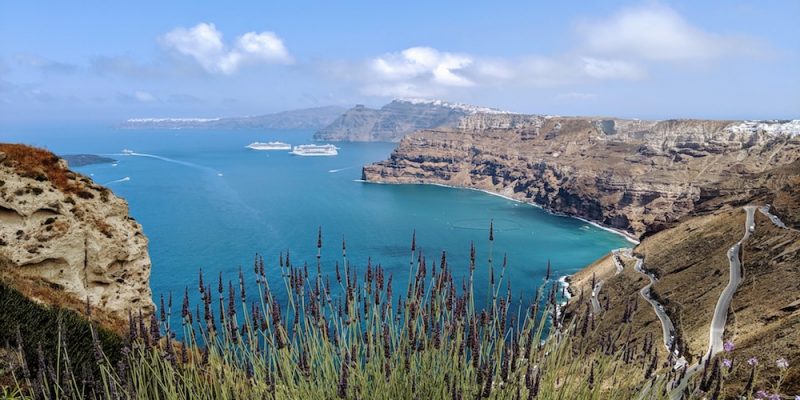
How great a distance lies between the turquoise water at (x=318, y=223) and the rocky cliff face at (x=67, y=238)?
15.6m

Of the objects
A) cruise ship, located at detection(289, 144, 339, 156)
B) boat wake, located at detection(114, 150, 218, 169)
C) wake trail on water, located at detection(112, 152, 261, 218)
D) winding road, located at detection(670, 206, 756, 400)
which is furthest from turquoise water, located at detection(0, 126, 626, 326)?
cruise ship, located at detection(289, 144, 339, 156)

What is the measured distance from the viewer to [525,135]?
452ft

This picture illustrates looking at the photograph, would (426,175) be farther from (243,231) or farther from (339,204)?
(243,231)

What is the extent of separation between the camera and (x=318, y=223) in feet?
229

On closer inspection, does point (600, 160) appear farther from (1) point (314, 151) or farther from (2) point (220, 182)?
(1) point (314, 151)

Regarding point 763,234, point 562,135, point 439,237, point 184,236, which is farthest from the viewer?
point 562,135

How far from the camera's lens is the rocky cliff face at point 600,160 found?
8062 cm

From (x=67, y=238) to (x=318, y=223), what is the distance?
56.6 metres

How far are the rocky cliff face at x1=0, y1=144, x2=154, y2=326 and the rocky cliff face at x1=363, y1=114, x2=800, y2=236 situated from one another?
5456 cm

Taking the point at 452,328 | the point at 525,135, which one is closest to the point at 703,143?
the point at 525,135

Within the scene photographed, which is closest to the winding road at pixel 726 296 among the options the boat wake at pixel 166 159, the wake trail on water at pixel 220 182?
the wake trail on water at pixel 220 182

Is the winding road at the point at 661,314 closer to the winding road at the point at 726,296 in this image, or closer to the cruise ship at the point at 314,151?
the winding road at the point at 726,296

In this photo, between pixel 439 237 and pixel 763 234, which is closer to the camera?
pixel 763 234

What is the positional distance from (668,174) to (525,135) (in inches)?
2066
